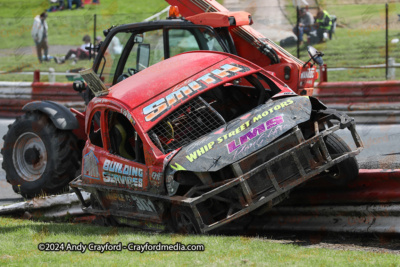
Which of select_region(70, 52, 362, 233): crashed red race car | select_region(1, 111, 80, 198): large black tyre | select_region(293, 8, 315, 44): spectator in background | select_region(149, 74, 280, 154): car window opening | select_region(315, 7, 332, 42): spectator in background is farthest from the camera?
select_region(315, 7, 332, 42): spectator in background

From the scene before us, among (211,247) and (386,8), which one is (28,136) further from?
(386,8)

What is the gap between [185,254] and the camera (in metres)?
5.29

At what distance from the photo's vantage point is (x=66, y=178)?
8922 millimetres

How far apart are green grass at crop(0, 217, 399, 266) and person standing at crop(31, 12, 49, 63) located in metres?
14.4

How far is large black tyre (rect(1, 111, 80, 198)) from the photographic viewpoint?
8.90 metres

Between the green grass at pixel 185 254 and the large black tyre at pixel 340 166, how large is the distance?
1.56 metres

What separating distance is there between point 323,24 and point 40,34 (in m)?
8.31

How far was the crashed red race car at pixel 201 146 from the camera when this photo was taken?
20.4ft

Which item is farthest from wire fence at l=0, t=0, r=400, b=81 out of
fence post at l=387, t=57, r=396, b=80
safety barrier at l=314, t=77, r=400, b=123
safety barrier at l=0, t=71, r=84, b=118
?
safety barrier at l=0, t=71, r=84, b=118

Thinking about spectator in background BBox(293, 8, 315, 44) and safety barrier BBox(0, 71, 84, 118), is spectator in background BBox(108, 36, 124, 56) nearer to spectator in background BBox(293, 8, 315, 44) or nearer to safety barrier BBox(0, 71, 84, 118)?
safety barrier BBox(0, 71, 84, 118)

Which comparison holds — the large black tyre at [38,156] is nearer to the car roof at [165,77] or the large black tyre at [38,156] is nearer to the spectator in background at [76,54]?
the car roof at [165,77]

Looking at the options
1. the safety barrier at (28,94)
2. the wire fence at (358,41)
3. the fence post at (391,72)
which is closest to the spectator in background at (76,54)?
the safety barrier at (28,94)

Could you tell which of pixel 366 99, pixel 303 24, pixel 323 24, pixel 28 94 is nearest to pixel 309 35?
pixel 303 24

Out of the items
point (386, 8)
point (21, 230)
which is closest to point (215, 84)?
point (21, 230)
